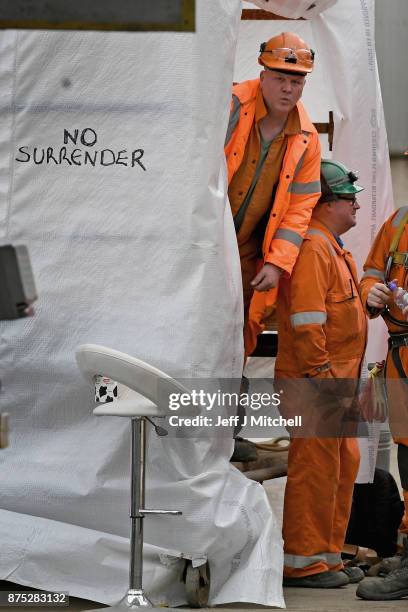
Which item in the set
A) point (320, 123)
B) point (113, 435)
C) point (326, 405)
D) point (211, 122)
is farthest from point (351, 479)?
point (320, 123)

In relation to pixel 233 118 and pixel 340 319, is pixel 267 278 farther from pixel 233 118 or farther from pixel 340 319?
pixel 233 118

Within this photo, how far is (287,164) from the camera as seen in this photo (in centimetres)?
524

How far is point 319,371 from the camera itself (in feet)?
16.8

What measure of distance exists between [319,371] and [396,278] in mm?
494

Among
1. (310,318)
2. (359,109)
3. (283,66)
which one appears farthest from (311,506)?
(359,109)

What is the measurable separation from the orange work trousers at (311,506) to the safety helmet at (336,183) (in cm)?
107

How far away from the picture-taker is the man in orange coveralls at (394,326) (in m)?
4.82

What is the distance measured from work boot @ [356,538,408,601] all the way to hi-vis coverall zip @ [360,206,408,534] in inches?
10.0

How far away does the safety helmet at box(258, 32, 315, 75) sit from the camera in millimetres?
5223

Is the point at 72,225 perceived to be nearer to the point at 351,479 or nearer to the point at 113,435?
the point at 113,435

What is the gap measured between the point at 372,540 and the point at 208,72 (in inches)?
98.4

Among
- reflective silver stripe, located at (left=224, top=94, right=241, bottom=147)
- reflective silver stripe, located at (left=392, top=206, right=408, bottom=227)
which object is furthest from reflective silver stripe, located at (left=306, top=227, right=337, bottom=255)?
reflective silver stripe, located at (left=224, top=94, right=241, bottom=147)

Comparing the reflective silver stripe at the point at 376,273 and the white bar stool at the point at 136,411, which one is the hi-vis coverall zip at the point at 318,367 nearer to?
the reflective silver stripe at the point at 376,273

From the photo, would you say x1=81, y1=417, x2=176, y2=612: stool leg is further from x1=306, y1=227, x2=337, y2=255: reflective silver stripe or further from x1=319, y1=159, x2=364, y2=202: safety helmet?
x1=319, y1=159, x2=364, y2=202: safety helmet
